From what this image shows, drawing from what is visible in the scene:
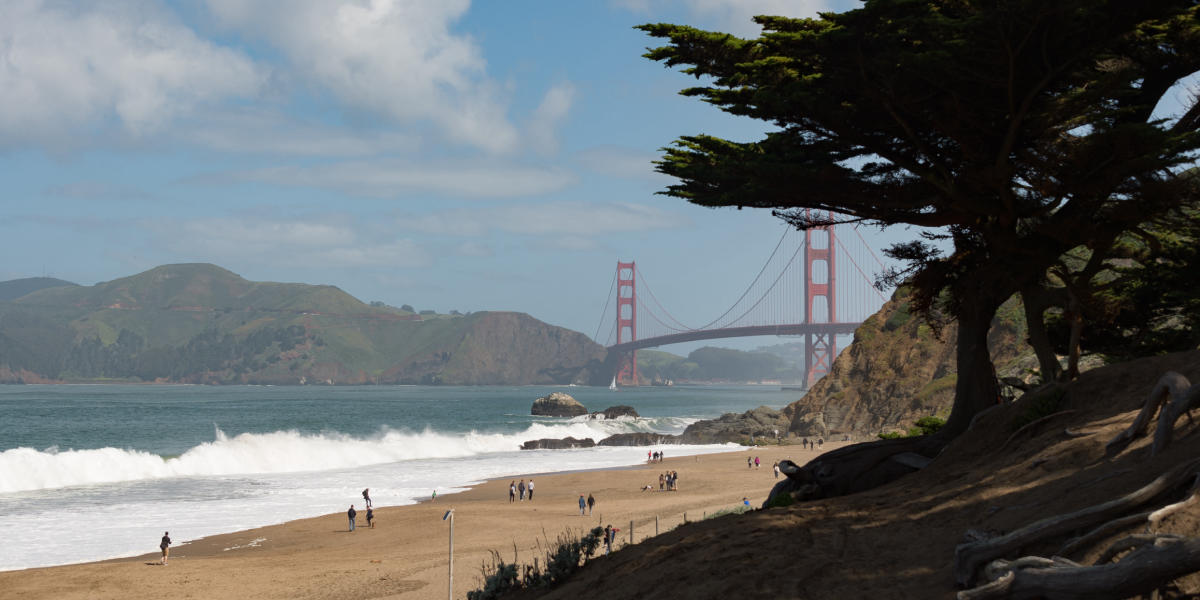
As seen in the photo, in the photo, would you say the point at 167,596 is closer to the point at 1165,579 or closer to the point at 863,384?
the point at 1165,579

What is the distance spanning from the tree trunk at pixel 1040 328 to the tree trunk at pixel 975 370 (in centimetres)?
41

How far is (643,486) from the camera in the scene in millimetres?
38438

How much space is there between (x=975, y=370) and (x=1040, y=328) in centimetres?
111

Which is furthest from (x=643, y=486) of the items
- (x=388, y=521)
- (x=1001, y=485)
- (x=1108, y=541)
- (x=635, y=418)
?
(x=635, y=418)

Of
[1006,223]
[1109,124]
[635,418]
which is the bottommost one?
[635,418]

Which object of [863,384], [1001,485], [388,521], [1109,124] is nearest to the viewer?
[1001,485]

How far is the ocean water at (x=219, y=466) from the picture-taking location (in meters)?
28.3

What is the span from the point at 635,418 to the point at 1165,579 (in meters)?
97.0

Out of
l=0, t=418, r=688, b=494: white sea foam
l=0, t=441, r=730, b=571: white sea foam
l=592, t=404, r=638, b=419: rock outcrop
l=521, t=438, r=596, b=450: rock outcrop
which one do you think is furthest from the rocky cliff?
l=592, t=404, r=638, b=419: rock outcrop

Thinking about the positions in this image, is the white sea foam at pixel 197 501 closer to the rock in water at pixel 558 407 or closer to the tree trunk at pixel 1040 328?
the tree trunk at pixel 1040 328

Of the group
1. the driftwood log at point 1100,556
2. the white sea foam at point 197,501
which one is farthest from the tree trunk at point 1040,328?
the white sea foam at point 197,501

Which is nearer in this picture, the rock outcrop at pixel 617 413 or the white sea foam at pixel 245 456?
the white sea foam at pixel 245 456

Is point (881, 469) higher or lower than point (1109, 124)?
lower

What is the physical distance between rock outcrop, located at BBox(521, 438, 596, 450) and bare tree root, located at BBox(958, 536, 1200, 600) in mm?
62257
